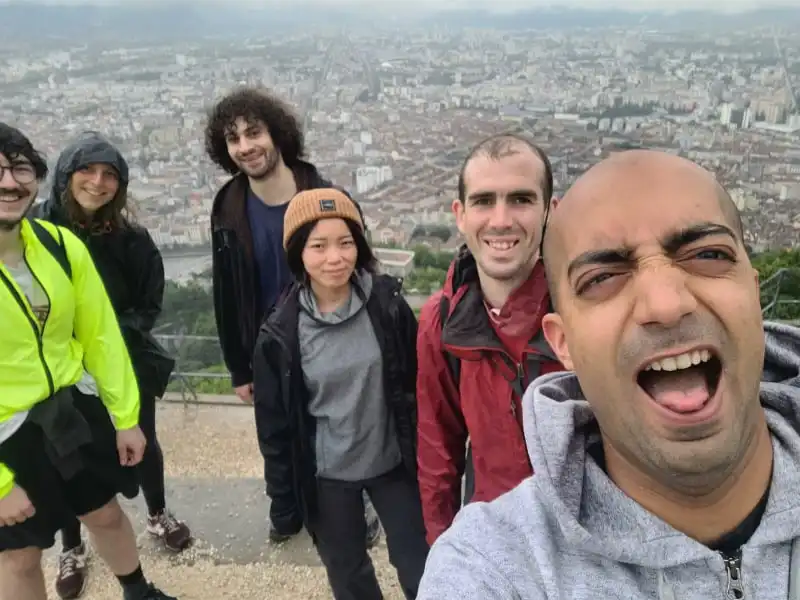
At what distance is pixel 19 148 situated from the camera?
2430 mm

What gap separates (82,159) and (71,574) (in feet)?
7.59

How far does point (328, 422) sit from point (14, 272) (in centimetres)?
138

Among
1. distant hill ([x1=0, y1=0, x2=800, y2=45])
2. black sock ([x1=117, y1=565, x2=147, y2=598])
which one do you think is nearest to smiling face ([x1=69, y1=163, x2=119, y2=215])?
black sock ([x1=117, y1=565, x2=147, y2=598])

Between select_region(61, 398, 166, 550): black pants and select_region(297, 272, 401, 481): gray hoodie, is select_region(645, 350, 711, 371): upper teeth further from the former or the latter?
select_region(61, 398, 166, 550): black pants

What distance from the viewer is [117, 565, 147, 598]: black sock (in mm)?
3096

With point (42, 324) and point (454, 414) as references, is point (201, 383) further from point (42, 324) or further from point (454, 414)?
point (454, 414)

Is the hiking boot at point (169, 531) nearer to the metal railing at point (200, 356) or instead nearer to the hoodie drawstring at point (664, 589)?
the metal railing at point (200, 356)

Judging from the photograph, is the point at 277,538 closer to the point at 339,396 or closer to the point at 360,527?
the point at 360,527

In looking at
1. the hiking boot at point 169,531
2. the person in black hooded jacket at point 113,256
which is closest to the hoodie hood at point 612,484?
the person in black hooded jacket at point 113,256

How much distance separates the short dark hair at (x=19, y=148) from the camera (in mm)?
2396

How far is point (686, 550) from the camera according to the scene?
3.70 ft

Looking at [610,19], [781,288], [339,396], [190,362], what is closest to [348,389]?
[339,396]

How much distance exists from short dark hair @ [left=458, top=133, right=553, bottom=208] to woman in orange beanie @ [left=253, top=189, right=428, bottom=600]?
2.00 ft

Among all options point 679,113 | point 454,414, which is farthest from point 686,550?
point 679,113
